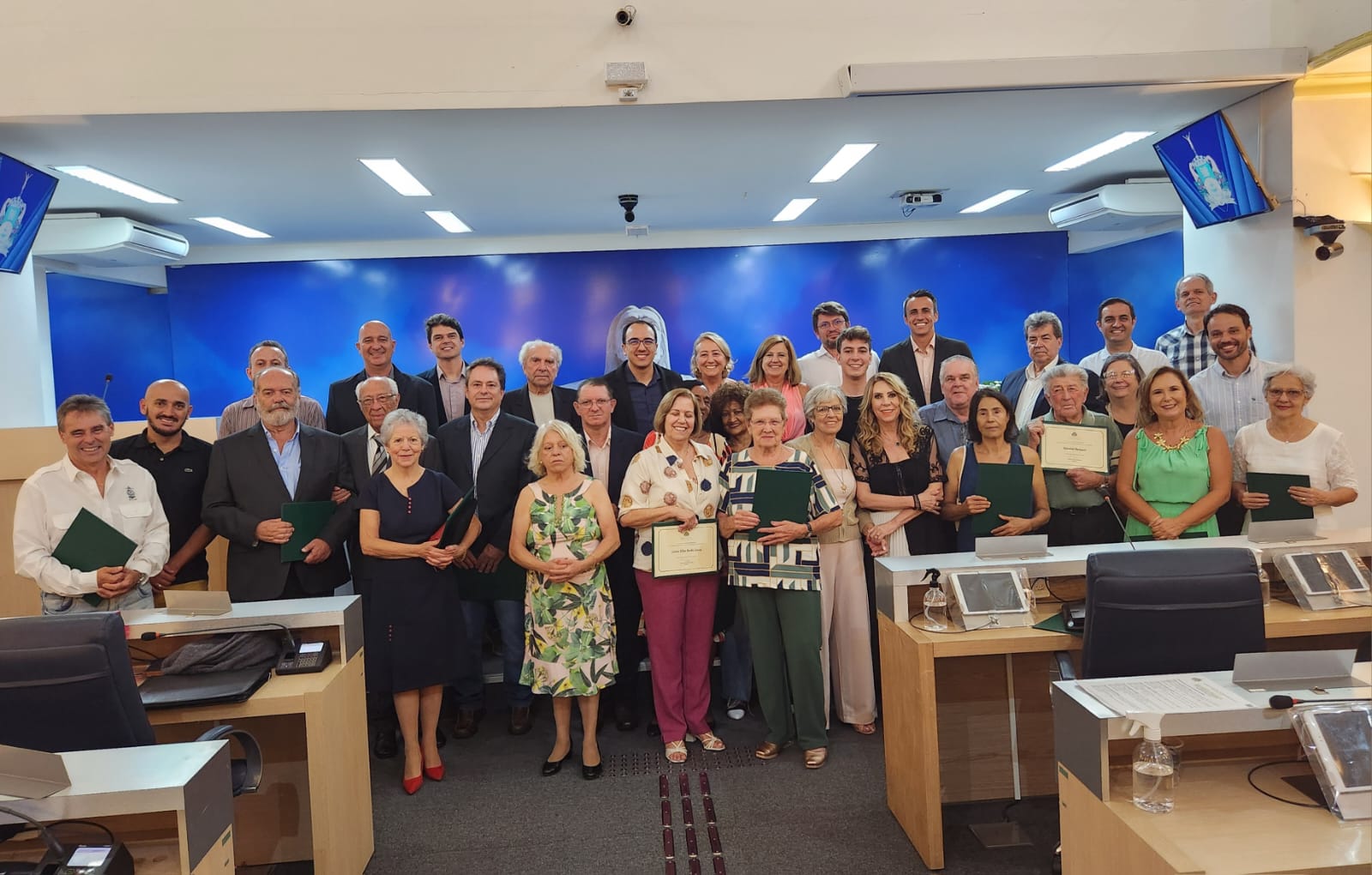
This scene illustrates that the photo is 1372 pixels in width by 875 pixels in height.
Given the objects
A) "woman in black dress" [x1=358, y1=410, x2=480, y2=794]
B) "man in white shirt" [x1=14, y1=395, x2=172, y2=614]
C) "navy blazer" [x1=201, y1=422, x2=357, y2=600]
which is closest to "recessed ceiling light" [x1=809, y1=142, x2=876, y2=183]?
"woman in black dress" [x1=358, y1=410, x2=480, y2=794]

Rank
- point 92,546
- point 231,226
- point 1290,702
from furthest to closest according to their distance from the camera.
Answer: point 231,226 → point 92,546 → point 1290,702

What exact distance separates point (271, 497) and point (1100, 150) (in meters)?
6.13

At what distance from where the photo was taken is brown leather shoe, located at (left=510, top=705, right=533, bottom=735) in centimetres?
467

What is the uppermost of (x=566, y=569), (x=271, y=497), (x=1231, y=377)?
(x=1231, y=377)

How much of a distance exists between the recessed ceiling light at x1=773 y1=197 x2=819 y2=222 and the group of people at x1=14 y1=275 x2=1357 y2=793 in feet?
12.7

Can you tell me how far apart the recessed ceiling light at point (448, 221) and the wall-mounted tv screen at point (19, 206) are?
2.95 m

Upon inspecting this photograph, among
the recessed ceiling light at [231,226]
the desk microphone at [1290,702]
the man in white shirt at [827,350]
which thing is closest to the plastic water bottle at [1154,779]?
the desk microphone at [1290,702]

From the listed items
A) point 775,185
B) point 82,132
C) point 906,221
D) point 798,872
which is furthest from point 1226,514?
point 82,132

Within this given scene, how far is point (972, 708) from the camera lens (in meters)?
3.71

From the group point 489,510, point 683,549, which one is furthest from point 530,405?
point 683,549

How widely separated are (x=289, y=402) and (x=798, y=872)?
303 centimetres

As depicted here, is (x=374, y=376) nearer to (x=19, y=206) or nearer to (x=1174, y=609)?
(x=19, y=206)

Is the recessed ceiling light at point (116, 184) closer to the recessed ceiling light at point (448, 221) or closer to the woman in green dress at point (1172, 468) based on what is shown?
the recessed ceiling light at point (448, 221)

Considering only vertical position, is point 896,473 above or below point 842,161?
below
